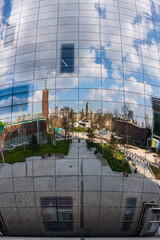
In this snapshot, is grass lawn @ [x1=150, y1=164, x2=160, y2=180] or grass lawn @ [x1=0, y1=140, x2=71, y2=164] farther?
grass lawn @ [x1=150, y1=164, x2=160, y2=180]

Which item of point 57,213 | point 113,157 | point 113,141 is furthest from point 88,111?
point 57,213

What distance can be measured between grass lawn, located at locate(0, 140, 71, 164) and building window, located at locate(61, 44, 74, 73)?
2.31 metres

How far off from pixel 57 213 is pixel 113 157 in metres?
2.44

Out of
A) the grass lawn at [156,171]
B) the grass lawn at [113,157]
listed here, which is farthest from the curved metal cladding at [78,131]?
the grass lawn at [156,171]

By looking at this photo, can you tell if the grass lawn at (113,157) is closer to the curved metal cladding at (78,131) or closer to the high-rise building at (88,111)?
the curved metal cladding at (78,131)

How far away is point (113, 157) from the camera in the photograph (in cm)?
340

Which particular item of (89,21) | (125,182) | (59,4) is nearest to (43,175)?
(125,182)

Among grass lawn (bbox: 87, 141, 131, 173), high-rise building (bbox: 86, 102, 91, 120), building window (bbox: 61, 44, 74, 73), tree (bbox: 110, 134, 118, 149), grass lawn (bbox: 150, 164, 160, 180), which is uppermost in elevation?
building window (bbox: 61, 44, 74, 73)

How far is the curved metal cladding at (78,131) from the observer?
330 centimetres

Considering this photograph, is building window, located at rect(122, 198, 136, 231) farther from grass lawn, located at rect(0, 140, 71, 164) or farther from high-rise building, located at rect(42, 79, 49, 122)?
high-rise building, located at rect(42, 79, 49, 122)

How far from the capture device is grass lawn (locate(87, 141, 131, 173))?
3371 millimetres

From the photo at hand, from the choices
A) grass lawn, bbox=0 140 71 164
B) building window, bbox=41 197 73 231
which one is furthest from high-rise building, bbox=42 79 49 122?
building window, bbox=41 197 73 231

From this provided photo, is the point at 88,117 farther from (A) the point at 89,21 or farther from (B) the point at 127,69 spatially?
(A) the point at 89,21

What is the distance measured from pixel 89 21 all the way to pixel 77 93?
262 cm
